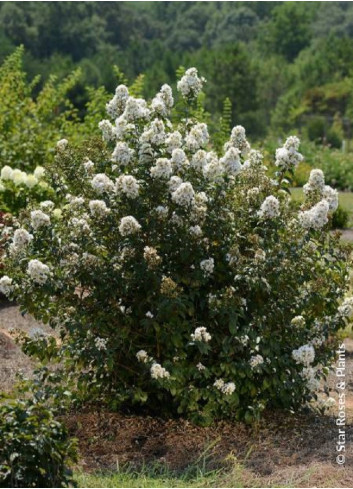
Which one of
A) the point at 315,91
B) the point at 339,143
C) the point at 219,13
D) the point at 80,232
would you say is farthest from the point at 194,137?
the point at 219,13

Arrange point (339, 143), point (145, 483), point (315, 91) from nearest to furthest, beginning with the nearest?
point (145, 483), point (339, 143), point (315, 91)

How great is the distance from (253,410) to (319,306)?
0.67 m

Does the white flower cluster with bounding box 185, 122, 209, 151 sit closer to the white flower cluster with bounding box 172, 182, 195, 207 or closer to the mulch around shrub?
the white flower cluster with bounding box 172, 182, 195, 207

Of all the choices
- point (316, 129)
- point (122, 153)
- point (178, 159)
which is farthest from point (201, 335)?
point (316, 129)

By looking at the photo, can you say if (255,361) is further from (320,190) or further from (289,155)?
(289,155)

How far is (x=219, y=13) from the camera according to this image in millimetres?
88312

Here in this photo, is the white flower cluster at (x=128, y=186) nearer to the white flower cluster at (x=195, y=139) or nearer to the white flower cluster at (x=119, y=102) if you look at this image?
the white flower cluster at (x=195, y=139)

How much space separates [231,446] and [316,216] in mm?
1238

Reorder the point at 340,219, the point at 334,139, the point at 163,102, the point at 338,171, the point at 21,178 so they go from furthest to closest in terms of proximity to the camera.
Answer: the point at 334,139
the point at 338,171
the point at 340,219
the point at 21,178
the point at 163,102

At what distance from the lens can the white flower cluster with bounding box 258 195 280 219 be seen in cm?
478

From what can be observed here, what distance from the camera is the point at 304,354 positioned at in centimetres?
485

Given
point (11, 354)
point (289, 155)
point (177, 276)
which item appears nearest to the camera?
point (177, 276)

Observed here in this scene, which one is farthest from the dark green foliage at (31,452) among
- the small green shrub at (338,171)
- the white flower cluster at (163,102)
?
the small green shrub at (338,171)

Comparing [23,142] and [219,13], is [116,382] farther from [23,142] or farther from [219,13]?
[219,13]
